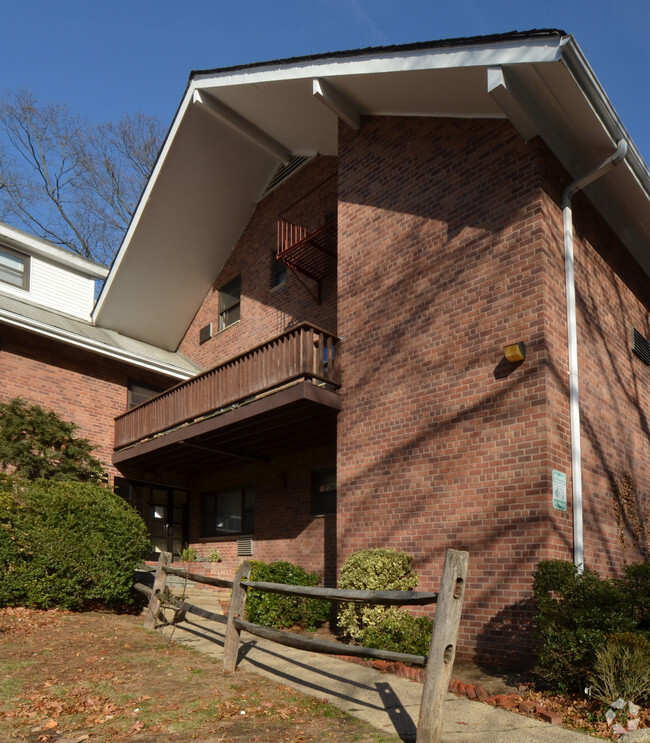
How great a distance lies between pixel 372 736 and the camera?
5148mm

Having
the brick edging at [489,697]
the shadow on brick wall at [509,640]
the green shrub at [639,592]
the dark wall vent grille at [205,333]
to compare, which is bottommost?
the brick edging at [489,697]

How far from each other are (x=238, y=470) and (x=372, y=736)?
11.0 m

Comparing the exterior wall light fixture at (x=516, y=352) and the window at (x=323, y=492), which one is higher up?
the exterior wall light fixture at (x=516, y=352)

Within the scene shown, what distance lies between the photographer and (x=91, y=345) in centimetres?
1578

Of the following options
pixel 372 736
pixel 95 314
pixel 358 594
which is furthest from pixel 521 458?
pixel 95 314

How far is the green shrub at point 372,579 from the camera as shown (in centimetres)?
923

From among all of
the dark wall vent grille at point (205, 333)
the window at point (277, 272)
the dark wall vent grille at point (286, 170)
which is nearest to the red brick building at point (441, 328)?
the window at point (277, 272)

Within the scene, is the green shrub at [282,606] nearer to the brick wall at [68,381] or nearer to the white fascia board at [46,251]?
the brick wall at [68,381]

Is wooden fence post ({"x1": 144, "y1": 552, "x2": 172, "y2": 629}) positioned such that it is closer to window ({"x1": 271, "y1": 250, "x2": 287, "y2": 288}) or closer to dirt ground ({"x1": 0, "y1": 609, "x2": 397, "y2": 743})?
dirt ground ({"x1": 0, "y1": 609, "x2": 397, "y2": 743})

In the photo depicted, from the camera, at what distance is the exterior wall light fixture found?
8.87m

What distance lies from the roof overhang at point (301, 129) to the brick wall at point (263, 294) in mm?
388

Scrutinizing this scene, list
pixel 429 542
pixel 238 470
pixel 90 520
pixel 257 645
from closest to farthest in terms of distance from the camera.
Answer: pixel 257 645 → pixel 429 542 → pixel 90 520 → pixel 238 470

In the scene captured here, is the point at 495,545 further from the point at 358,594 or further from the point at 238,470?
the point at 238,470

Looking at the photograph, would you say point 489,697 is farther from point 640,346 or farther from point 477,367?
point 640,346
